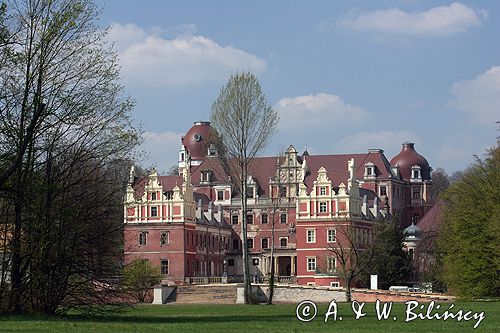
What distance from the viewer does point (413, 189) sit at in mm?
121438

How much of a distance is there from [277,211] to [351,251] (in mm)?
26421

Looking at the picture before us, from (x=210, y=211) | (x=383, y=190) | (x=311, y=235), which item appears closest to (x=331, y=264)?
(x=311, y=235)

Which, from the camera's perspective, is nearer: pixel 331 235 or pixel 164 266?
pixel 331 235

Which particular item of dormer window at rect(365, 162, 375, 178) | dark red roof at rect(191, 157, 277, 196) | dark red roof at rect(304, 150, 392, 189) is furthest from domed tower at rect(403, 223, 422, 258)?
dark red roof at rect(191, 157, 277, 196)

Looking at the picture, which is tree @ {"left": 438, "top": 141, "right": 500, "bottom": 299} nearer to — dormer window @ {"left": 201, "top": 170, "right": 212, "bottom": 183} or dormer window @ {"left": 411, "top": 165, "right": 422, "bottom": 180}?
dormer window @ {"left": 201, "top": 170, "right": 212, "bottom": 183}

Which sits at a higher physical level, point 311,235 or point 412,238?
point 311,235

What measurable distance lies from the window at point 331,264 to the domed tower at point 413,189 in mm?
26581

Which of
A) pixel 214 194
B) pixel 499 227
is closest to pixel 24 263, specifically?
pixel 499 227

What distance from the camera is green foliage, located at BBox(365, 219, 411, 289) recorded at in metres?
84.4

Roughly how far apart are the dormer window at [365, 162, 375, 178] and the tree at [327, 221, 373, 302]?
1698 cm

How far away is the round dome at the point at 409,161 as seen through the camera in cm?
12175

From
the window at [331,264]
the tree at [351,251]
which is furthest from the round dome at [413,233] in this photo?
the window at [331,264]

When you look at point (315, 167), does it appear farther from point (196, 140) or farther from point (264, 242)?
point (196, 140)

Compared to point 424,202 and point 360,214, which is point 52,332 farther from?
point 424,202
